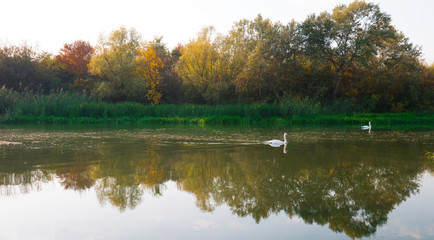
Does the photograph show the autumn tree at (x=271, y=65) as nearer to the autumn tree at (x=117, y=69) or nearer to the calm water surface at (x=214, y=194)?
→ the autumn tree at (x=117, y=69)

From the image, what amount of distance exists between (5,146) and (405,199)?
40.5 feet

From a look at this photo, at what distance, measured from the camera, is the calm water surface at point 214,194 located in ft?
17.0

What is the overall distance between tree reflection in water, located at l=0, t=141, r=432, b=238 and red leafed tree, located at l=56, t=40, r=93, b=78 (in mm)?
33830

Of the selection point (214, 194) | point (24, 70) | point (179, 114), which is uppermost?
point (24, 70)

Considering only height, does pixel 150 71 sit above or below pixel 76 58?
below

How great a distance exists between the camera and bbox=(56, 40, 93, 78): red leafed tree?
4256cm

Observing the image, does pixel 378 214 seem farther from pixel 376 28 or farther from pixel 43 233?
pixel 376 28

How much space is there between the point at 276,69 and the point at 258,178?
25489mm

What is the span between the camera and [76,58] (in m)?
43.9

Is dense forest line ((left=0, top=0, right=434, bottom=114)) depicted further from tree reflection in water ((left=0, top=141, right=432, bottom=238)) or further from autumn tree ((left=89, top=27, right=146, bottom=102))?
tree reflection in water ((left=0, top=141, right=432, bottom=238))

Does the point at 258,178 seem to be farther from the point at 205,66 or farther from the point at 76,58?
the point at 76,58

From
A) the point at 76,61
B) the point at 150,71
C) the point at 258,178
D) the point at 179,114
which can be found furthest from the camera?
the point at 76,61

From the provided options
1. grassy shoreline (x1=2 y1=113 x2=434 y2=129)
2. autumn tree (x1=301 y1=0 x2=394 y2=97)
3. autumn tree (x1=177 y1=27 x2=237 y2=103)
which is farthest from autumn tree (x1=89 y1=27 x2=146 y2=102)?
autumn tree (x1=301 y1=0 x2=394 y2=97)

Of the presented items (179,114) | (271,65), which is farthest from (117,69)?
(271,65)
